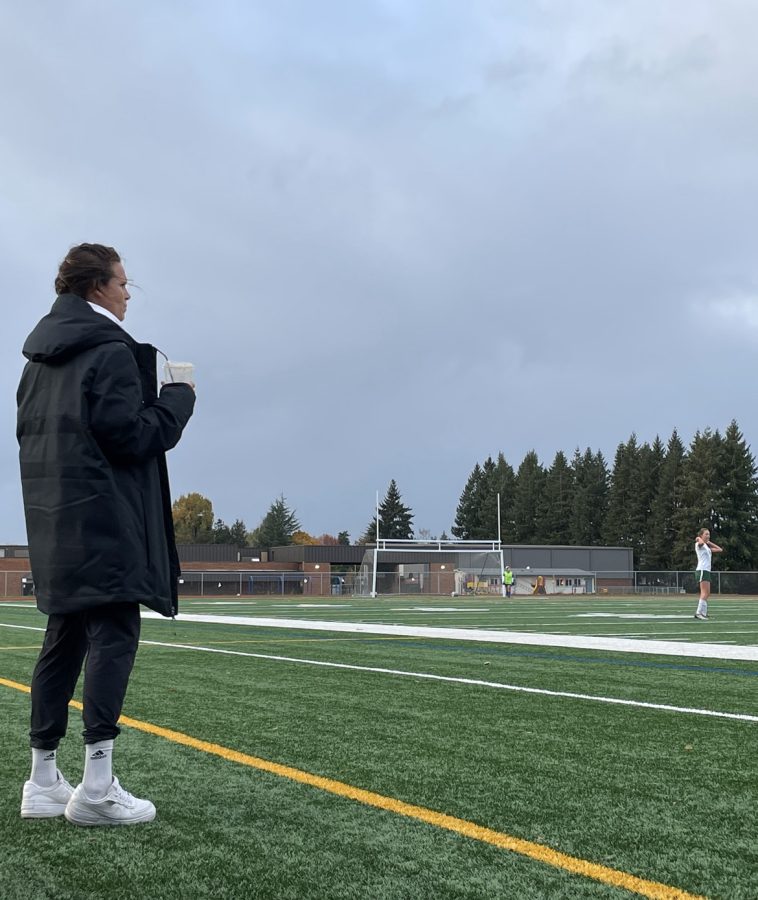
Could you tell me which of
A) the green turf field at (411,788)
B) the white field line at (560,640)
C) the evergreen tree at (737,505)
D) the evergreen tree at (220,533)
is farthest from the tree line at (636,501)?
the green turf field at (411,788)

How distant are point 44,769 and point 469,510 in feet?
410

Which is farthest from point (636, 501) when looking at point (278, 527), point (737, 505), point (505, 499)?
point (278, 527)

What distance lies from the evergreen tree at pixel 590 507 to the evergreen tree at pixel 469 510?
16.5 metres

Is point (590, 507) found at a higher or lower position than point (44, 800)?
higher

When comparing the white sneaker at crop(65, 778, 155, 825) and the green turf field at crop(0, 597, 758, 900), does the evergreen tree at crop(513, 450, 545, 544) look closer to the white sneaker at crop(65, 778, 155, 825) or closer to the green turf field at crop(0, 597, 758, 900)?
the green turf field at crop(0, 597, 758, 900)

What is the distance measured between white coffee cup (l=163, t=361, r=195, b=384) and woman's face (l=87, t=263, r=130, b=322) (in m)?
0.23

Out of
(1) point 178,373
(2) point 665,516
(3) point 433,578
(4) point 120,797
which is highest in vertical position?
(2) point 665,516

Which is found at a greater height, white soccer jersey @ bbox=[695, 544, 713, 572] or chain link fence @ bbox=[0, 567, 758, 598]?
white soccer jersey @ bbox=[695, 544, 713, 572]

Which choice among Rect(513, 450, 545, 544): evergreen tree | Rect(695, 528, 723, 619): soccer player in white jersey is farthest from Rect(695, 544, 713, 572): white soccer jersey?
Rect(513, 450, 545, 544): evergreen tree

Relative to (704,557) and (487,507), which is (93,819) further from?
(487,507)

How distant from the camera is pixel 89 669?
3.37m

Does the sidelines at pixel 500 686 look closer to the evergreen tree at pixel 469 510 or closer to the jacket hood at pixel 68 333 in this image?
the jacket hood at pixel 68 333

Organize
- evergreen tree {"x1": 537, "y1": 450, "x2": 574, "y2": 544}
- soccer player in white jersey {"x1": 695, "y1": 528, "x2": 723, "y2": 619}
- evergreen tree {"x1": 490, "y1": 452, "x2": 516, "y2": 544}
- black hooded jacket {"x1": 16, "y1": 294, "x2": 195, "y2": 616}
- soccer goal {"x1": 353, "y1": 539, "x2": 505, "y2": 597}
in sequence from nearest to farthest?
1. black hooded jacket {"x1": 16, "y1": 294, "x2": 195, "y2": 616}
2. soccer player in white jersey {"x1": 695, "y1": 528, "x2": 723, "y2": 619}
3. soccer goal {"x1": 353, "y1": 539, "x2": 505, "y2": 597}
4. evergreen tree {"x1": 537, "y1": 450, "x2": 574, "y2": 544}
5. evergreen tree {"x1": 490, "y1": 452, "x2": 516, "y2": 544}

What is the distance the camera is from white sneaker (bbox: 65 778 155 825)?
3.32 meters
